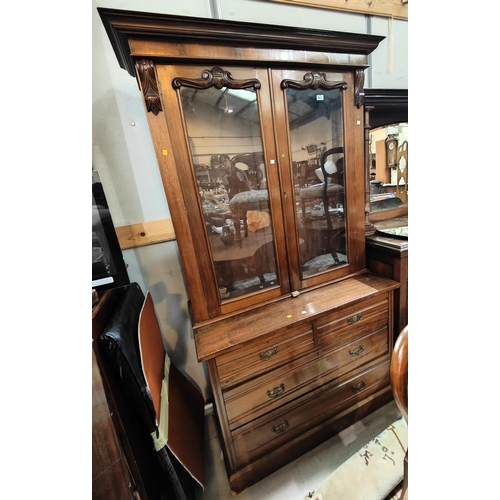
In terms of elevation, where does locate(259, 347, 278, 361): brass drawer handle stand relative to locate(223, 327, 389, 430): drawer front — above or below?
above

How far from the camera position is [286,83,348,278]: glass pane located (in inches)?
39.0

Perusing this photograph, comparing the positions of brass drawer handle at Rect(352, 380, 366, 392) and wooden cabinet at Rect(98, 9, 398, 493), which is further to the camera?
brass drawer handle at Rect(352, 380, 366, 392)

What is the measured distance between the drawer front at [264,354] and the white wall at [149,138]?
0.58 metres

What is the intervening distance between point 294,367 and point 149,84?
134 cm

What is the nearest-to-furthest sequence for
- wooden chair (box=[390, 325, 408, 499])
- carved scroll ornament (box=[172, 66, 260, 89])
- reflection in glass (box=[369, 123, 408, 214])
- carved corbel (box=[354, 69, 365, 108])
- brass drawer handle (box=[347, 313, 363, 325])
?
wooden chair (box=[390, 325, 408, 499]) < carved scroll ornament (box=[172, 66, 260, 89]) < carved corbel (box=[354, 69, 365, 108]) < brass drawer handle (box=[347, 313, 363, 325]) < reflection in glass (box=[369, 123, 408, 214])

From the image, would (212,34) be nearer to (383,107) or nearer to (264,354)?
(383,107)

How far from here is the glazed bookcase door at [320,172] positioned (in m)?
0.93

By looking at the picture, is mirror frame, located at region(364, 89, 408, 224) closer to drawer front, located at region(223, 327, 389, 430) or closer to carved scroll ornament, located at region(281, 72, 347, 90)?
carved scroll ornament, located at region(281, 72, 347, 90)

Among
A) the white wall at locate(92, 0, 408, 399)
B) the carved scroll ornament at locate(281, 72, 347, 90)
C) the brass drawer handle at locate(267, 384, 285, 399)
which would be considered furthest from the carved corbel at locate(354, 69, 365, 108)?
the brass drawer handle at locate(267, 384, 285, 399)

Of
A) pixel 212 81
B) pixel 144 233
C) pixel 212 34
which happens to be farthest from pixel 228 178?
pixel 144 233
